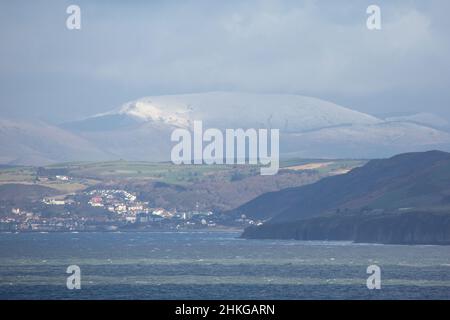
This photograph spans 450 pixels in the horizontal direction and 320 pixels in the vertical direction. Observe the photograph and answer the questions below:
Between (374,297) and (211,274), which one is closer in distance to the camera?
(374,297)

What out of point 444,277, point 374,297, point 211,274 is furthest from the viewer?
point 211,274

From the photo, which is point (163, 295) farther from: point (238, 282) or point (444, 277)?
point (444, 277)
